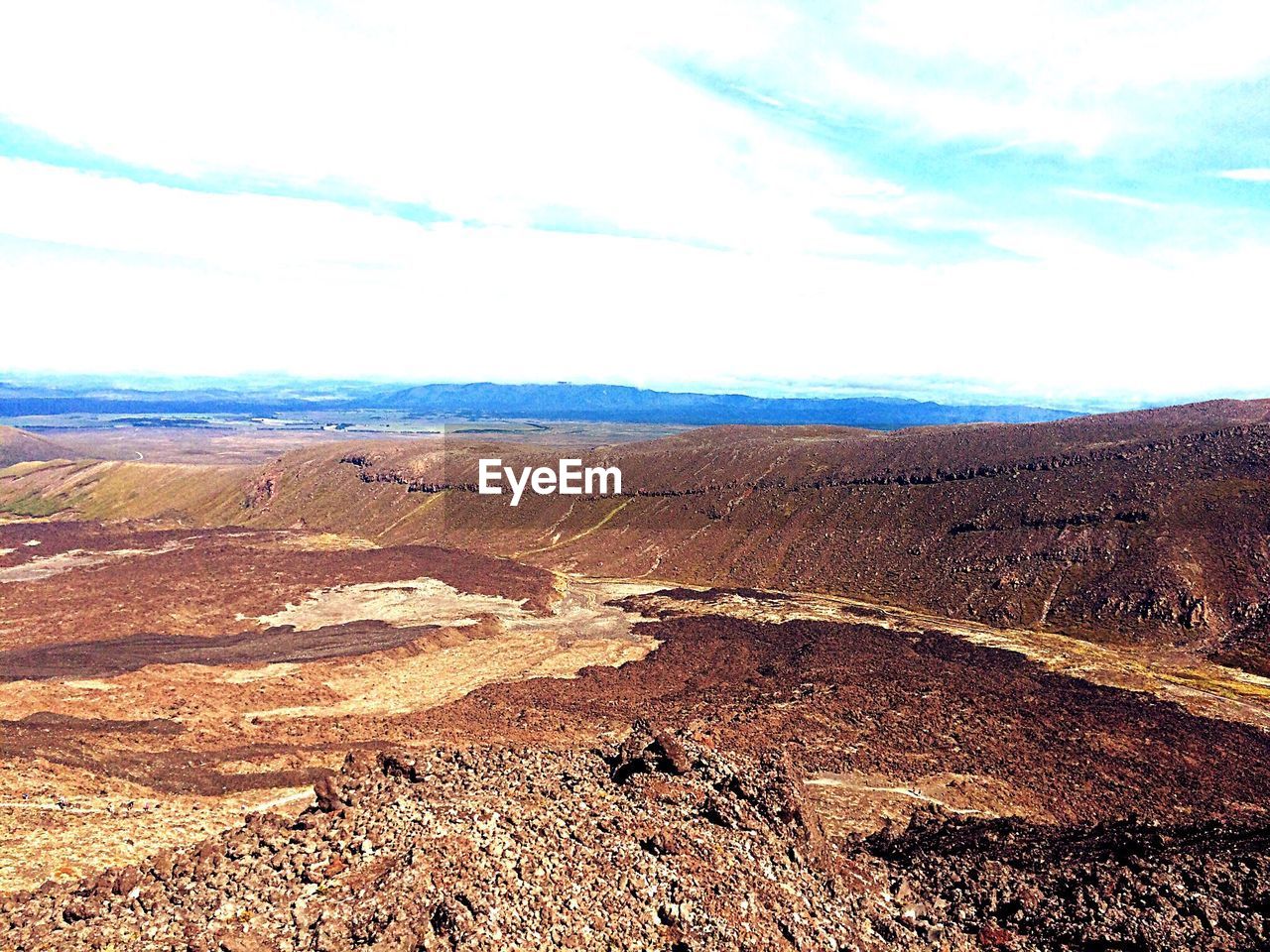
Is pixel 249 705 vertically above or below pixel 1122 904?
below

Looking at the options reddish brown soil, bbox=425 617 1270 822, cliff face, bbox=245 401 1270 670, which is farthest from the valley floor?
cliff face, bbox=245 401 1270 670

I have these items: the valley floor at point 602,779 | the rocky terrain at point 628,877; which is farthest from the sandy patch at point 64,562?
the rocky terrain at point 628,877

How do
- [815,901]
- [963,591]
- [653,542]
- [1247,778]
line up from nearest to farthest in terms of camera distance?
1. [815,901]
2. [1247,778]
3. [963,591]
4. [653,542]

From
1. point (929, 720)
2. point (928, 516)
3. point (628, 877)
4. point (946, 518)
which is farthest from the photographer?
point (928, 516)

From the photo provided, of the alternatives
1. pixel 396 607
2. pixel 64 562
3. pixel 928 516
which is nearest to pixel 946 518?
pixel 928 516

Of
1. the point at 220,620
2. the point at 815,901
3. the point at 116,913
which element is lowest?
the point at 220,620

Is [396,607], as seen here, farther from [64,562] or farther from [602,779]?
[64,562]

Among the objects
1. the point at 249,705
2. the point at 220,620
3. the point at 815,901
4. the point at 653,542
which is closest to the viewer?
the point at 815,901

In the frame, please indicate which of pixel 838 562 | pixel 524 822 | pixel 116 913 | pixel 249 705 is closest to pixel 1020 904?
pixel 524 822

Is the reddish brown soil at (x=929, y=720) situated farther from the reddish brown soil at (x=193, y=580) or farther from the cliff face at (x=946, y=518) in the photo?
the reddish brown soil at (x=193, y=580)

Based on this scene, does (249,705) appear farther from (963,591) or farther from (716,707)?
(963,591)

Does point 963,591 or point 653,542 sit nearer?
point 963,591
